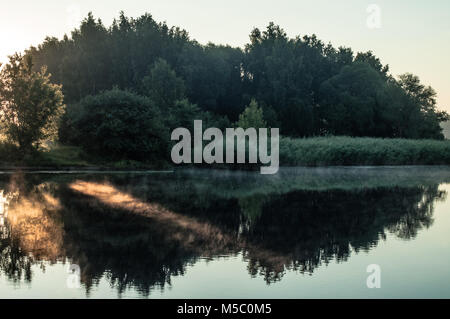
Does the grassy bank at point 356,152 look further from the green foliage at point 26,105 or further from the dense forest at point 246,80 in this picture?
the green foliage at point 26,105

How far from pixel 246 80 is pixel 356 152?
26555 mm

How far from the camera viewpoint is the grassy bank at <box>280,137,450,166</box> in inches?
1677

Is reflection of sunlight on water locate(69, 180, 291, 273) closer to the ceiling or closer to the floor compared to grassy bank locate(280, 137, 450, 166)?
closer to the floor

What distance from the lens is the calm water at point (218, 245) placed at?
317 inches

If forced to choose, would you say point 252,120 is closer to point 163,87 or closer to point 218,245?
point 163,87

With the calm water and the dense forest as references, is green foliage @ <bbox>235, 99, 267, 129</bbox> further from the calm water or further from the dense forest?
the calm water

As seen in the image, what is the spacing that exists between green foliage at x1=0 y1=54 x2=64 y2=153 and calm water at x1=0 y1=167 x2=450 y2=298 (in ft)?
53.8

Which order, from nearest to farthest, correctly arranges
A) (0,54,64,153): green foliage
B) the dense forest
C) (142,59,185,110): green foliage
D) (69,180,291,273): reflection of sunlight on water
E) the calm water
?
the calm water < (69,180,291,273): reflection of sunlight on water < (0,54,64,153): green foliage < (142,59,185,110): green foliage < the dense forest

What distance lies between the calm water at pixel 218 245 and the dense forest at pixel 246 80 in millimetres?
31594

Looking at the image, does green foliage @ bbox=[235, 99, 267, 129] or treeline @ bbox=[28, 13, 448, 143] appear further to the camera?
treeline @ bbox=[28, 13, 448, 143]

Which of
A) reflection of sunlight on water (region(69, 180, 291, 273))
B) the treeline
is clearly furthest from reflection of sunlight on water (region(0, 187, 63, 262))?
the treeline

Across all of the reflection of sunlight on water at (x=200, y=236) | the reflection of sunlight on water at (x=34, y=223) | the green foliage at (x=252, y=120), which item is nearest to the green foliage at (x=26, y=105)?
the reflection of sunlight on water at (x=34, y=223)
